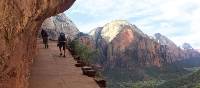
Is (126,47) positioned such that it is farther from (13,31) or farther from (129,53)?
(13,31)

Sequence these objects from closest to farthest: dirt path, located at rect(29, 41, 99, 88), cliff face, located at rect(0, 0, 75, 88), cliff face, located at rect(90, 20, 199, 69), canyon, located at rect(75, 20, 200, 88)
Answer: cliff face, located at rect(0, 0, 75, 88)
dirt path, located at rect(29, 41, 99, 88)
canyon, located at rect(75, 20, 200, 88)
cliff face, located at rect(90, 20, 199, 69)

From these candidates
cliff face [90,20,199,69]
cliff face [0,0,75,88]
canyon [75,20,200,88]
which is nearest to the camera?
cliff face [0,0,75,88]

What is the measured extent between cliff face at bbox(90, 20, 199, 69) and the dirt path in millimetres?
132421

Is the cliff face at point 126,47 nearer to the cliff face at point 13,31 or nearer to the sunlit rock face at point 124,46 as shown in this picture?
the sunlit rock face at point 124,46

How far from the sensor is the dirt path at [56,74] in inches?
954

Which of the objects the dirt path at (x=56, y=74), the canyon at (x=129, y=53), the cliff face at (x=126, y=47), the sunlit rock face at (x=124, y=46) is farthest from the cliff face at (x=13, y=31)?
the cliff face at (x=126, y=47)

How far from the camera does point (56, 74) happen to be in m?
27.4

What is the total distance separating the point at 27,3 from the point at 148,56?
168 metres

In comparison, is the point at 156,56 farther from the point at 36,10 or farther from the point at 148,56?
the point at 36,10

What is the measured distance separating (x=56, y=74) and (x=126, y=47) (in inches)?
5855

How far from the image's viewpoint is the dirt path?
79.5 feet

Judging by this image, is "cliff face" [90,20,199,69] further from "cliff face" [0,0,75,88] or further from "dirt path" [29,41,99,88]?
"cliff face" [0,0,75,88]

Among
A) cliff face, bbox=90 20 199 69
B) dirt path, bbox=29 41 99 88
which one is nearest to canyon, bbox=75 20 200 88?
cliff face, bbox=90 20 199 69

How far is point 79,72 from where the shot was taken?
28.8 meters
